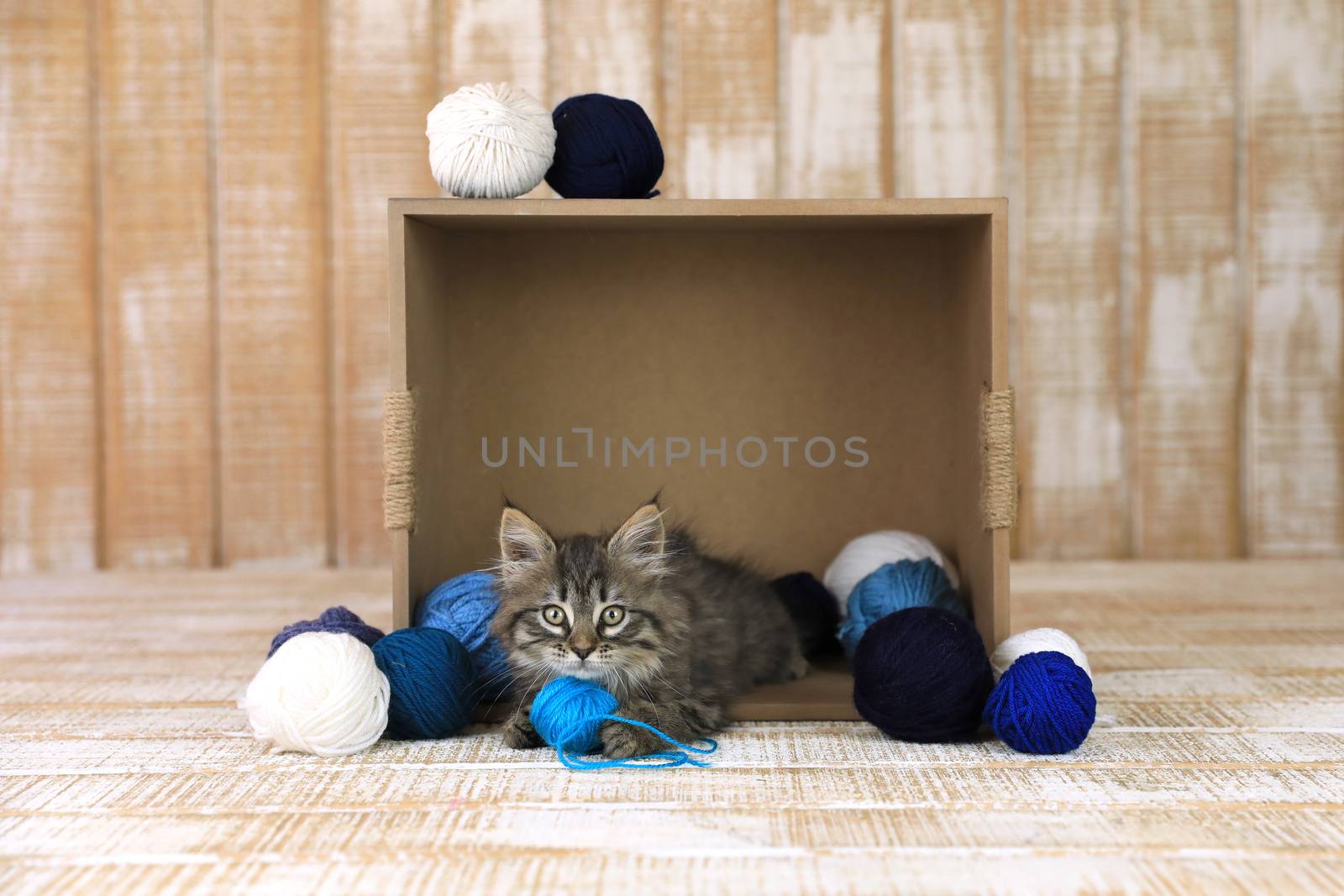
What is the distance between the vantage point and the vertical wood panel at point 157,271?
292 centimetres

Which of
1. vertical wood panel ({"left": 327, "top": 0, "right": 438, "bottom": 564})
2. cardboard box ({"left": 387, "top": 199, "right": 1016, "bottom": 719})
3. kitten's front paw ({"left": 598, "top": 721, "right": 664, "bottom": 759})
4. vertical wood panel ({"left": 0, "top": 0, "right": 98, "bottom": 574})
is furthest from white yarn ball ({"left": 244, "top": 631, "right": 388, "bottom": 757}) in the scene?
vertical wood panel ({"left": 0, "top": 0, "right": 98, "bottom": 574})

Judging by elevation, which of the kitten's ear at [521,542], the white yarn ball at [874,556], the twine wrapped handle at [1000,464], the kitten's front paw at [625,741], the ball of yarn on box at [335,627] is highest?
the twine wrapped handle at [1000,464]

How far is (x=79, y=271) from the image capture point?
9.63ft

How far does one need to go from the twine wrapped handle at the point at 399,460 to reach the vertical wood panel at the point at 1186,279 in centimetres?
191

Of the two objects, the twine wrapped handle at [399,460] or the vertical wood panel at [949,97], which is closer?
the twine wrapped handle at [399,460]

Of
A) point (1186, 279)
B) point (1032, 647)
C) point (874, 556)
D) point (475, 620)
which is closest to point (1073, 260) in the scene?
point (1186, 279)

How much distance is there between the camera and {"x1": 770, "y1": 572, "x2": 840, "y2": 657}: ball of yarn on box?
199cm

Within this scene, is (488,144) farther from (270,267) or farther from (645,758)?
(270,267)

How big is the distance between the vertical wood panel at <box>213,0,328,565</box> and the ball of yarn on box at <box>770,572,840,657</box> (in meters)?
1.37

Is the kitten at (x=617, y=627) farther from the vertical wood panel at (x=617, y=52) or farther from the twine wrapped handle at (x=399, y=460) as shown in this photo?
the vertical wood panel at (x=617, y=52)

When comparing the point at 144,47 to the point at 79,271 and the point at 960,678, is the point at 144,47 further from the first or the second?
the point at 960,678

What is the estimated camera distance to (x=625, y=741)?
1467mm

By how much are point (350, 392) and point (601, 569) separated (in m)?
1.54

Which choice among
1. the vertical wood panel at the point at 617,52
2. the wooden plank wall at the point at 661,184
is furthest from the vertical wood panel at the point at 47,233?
the vertical wood panel at the point at 617,52
